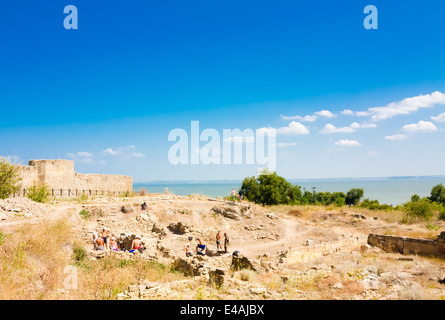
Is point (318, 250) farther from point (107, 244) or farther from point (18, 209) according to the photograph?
point (18, 209)

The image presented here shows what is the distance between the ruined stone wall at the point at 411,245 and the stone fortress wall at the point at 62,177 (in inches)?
1226

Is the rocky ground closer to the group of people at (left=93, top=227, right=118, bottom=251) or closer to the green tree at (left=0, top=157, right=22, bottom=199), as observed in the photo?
the group of people at (left=93, top=227, right=118, bottom=251)

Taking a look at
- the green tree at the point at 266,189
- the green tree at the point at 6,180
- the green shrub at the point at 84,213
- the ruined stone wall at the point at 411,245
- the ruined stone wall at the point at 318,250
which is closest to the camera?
the ruined stone wall at the point at 411,245

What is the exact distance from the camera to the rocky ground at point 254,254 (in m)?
8.27

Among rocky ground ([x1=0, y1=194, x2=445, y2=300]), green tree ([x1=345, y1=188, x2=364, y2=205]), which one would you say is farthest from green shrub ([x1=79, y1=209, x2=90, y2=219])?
green tree ([x1=345, y1=188, x2=364, y2=205])

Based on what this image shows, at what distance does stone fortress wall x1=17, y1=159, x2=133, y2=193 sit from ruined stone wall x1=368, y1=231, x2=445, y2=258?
102 ft

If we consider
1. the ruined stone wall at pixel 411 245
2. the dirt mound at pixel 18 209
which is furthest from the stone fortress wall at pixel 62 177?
the ruined stone wall at pixel 411 245

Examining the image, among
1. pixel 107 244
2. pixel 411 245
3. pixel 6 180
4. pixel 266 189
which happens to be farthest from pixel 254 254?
pixel 266 189

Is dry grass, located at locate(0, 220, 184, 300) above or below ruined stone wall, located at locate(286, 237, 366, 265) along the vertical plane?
above

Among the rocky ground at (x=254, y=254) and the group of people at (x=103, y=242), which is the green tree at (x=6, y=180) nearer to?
the rocky ground at (x=254, y=254)

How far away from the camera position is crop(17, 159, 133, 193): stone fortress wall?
31.2 metres
